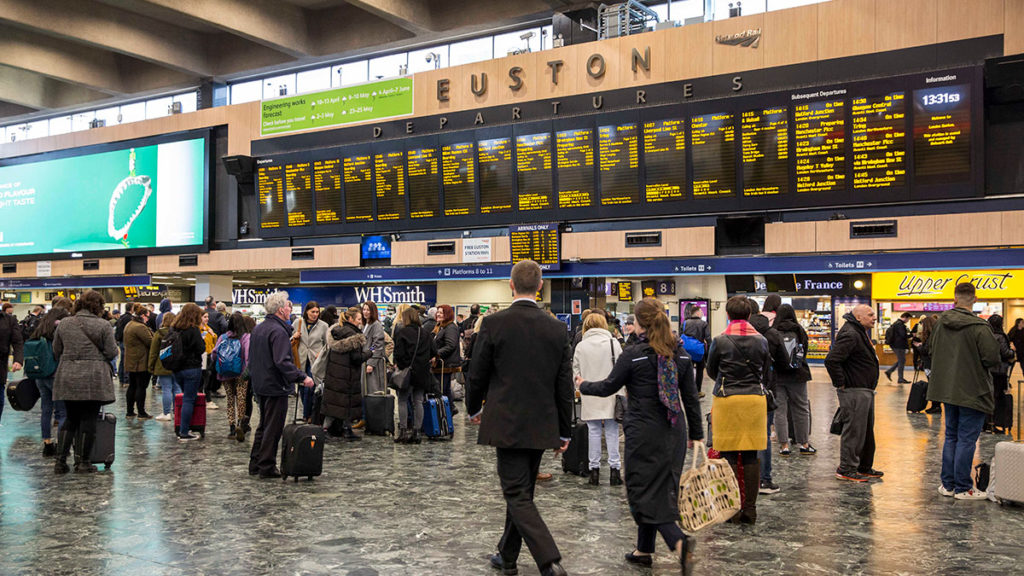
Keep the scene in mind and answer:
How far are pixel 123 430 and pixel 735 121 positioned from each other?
31.3 feet

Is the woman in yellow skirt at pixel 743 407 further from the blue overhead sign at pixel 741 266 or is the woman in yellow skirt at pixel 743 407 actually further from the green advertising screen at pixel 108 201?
the green advertising screen at pixel 108 201

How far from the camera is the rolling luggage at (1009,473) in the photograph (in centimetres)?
612

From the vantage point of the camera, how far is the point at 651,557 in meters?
4.75

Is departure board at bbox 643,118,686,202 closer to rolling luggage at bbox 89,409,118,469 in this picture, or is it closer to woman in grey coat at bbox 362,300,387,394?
woman in grey coat at bbox 362,300,387,394

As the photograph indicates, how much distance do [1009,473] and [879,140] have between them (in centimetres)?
614

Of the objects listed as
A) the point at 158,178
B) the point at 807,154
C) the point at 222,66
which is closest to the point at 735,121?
the point at 807,154

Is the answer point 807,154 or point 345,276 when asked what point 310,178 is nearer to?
point 345,276

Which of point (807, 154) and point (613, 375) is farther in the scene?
point (807, 154)

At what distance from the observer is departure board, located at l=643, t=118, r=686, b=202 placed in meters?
12.6

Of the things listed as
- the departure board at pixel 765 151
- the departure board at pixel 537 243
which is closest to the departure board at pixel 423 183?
the departure board at pixel 537 243

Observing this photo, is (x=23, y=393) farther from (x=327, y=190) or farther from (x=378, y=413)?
(x=327, y=190)

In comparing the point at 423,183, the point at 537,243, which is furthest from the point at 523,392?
the point at 423,183

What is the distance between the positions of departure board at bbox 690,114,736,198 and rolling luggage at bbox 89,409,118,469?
8733 millimetres

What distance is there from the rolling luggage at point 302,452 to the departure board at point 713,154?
7595 mm
